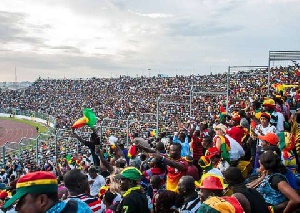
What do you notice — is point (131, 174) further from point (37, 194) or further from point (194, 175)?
point (37, 194)

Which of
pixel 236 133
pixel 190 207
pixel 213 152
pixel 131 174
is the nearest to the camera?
pixel 190 207

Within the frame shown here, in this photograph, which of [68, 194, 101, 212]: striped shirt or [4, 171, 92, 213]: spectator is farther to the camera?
[68, 194, 101, 212]: striped shirt

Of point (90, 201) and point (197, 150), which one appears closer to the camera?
point (90, 201)

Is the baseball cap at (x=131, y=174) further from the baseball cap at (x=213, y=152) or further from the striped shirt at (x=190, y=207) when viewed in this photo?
the baseball cap at (x=213, y=152)

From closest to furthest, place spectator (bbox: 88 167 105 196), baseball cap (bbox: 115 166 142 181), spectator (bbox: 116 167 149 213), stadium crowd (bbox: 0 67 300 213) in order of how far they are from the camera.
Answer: stadium crowd (bbox: 0 67 300 213)
spectator (bbox: 116 167 149 213)
baseball cap (bbox: 115 166 142 181)
spectator (bbox: 88 167 105 196)

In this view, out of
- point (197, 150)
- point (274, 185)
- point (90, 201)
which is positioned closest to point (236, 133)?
point (197, 150)

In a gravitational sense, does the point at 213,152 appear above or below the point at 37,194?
below

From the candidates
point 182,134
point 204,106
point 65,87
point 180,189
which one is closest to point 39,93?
point 65,87

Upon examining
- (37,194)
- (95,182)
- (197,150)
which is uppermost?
(37,194)

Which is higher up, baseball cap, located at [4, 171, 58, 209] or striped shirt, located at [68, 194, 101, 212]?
baseball cap, located at [4, 171, 58, 209]

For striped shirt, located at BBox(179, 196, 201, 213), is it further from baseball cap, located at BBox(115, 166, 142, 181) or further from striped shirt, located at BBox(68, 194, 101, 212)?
striped shirt, located at BBox(68, 194, 101, 212)

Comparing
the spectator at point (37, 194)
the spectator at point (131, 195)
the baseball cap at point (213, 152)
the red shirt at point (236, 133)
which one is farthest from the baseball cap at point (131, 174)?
the red shirt at point (236, 133)

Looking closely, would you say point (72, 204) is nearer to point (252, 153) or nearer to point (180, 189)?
point (180, 189)

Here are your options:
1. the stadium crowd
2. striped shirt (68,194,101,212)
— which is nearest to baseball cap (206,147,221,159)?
the stadium crowd
